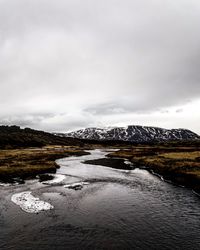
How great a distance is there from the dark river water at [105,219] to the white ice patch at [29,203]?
0.77 metres

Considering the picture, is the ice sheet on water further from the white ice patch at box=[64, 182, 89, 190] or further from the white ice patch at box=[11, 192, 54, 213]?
the white ice patch at box=[11, 192, 54, 213]

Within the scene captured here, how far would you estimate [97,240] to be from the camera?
24.5 meters

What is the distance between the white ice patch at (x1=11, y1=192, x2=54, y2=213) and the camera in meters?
33.8

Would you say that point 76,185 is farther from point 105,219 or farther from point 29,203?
point 105,219

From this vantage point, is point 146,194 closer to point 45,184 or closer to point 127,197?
point 127,197

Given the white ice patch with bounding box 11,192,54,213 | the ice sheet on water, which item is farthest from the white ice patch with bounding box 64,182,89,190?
the white ice patch with bounding box 11,192,54,213

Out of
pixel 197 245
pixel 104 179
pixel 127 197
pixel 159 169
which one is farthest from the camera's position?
pixel 159 169

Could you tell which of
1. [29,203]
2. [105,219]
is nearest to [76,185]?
[29,203]

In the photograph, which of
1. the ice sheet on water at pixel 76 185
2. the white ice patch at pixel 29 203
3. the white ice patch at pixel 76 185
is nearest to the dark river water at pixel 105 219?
the white ice patch at pixel 29 203

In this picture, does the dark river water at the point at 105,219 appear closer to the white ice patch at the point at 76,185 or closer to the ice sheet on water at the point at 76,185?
the ice sheet on water at the point at 76,185

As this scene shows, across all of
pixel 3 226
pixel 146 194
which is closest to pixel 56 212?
pixel 3 226

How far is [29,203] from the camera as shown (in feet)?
119

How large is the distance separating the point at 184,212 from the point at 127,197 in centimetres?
949

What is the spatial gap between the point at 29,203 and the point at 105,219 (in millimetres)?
11756
